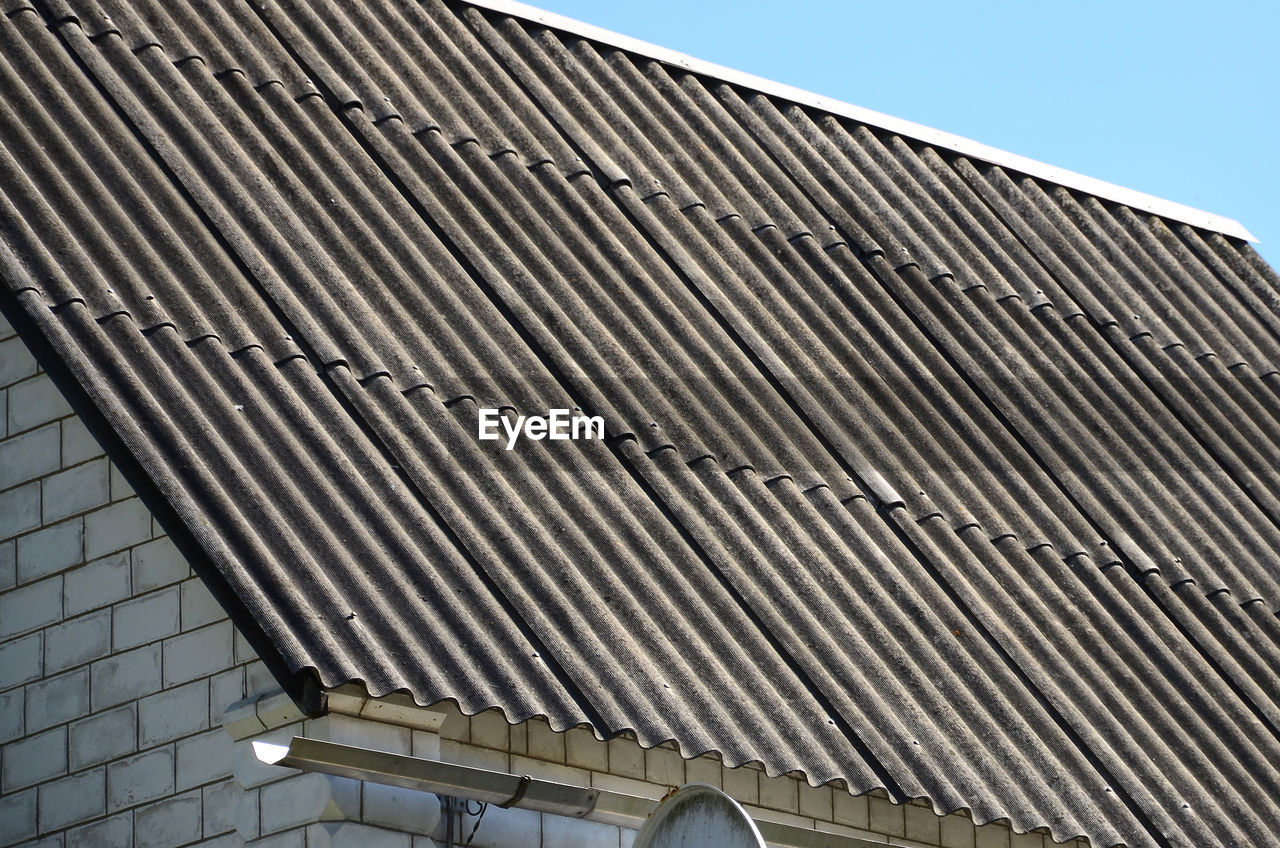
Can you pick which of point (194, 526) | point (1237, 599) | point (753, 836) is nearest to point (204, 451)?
point (194, 526)

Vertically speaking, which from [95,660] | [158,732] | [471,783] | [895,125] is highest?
[895,125]

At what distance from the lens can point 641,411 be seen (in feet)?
29.7

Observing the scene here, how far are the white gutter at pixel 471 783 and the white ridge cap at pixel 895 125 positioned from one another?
5712 millimetres

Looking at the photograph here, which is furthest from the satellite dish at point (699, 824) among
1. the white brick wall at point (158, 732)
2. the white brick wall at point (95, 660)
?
the white brick wall at point (95, 660)

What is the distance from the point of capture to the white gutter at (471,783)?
22.0 feet

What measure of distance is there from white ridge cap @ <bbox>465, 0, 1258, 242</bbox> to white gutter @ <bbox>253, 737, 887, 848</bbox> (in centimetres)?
571

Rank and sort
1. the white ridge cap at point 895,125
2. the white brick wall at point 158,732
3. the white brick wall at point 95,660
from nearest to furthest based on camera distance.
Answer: the white brick wall at point 158,732, the white brick wall at point 95,660, the white ridge cap at point 895,125

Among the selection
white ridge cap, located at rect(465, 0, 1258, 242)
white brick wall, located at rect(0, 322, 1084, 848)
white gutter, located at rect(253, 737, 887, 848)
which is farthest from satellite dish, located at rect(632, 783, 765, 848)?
white ridge cap, located at rect(465, 0, 1258, 242)

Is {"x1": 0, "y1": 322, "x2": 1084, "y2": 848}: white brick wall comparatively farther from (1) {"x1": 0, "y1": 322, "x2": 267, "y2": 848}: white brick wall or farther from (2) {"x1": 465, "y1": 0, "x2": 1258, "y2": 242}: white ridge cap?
(2) {"x1": 465, "y1": 0, "x2": 1258, "y2": 242}: white ridge cap

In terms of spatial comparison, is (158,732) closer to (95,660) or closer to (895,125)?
(95,660)

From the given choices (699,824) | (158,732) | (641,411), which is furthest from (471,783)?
(641,411)

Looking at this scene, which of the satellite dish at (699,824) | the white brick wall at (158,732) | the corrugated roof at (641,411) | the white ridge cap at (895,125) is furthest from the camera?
the white ridge cap at (895,125)

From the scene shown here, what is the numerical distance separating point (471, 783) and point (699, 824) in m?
0.83

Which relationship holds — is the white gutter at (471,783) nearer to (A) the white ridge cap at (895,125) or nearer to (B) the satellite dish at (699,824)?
(B) the satellite dish at (699,824)
